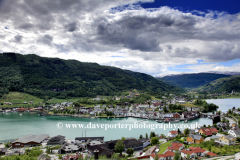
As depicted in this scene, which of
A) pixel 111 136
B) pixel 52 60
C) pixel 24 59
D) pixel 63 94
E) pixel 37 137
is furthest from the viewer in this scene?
pixel 52 60

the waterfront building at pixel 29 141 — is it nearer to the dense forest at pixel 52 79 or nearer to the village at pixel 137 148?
the village at pixel 137 148

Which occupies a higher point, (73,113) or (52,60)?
(52,60)

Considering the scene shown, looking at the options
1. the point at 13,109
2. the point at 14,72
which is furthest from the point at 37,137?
the point at 14,72

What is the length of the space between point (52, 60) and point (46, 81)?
2346 cm

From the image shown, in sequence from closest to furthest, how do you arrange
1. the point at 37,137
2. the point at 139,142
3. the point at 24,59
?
the point at 139,142 → the point at 37,137 → the point at 24,59

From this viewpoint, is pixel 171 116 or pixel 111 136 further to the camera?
pixel 171 116

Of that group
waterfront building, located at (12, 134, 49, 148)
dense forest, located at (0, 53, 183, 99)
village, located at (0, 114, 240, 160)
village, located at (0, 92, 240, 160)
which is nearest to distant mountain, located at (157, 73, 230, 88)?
dense forest, located at (0, 53, 183, 99)

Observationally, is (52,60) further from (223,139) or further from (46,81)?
(223,139)

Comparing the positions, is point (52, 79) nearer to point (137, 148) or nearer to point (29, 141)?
point (29, 141)

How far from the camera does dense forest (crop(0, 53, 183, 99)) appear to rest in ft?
148

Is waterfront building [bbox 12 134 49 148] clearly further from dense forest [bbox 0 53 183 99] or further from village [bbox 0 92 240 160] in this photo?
dense forest [bbox 0 53 183 99]

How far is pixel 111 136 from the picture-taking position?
14.8 meters

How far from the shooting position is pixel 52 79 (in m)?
56.2

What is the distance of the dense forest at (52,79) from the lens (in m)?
45.1
